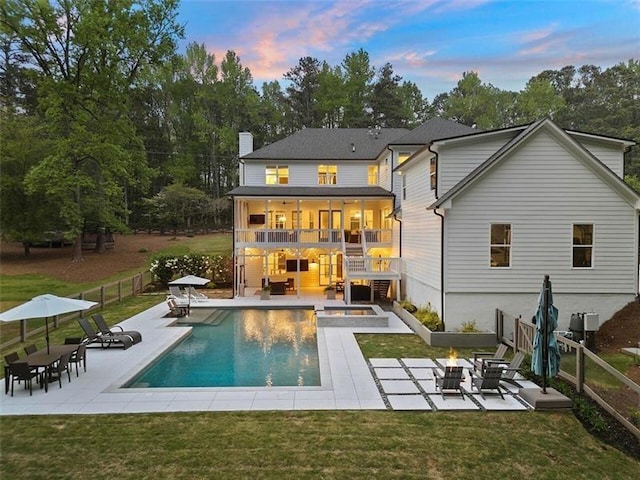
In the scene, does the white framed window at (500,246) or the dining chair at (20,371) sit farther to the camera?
the white framed window at (500,246)

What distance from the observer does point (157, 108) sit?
5112 cm

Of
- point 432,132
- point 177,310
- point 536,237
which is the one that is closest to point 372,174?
point 432,132

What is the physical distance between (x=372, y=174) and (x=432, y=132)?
193 inches

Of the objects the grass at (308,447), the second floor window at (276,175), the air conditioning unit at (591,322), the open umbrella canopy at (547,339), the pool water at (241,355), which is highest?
the second floor window at (276,175)

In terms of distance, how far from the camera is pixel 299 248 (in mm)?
22750

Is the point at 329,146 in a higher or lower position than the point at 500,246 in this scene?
higher

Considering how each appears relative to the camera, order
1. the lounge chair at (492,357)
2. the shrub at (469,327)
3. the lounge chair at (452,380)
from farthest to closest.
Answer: the shrub at (469,327) < the lounge chair at (492,357) < the lounge chair at (452,380)

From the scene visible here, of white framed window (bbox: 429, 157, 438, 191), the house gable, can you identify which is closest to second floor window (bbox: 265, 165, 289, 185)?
white framed window (bbox: 429, 157, 438, 191)

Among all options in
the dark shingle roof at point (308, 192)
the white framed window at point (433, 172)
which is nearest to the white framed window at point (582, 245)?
the white framed window at point (433, 172)

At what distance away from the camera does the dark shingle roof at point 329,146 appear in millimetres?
25188

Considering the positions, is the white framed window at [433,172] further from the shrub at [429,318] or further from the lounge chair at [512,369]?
the lounge chair at [512,369]

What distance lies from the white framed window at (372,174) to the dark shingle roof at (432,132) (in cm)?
352

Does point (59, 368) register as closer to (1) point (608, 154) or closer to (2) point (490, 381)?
(2) point (490, 381)

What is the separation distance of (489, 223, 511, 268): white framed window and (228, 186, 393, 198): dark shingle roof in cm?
910
